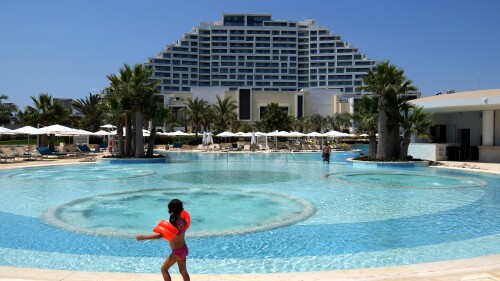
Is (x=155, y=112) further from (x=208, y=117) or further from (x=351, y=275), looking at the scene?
(x=208, y=117)

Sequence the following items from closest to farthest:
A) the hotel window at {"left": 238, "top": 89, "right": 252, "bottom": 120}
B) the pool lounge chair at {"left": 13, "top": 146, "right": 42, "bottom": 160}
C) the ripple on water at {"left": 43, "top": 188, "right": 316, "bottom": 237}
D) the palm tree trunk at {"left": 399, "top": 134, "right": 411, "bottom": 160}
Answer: the ripple on water at {"left": 43, "top": 188, "right": 316, "bottom": 237}
the palm tree trunk at {"left": 399, "top": 134, "right": 411, "bottom": 160}
the pool lounge chair at {"left": 13, "top": 146, "right": 42, "bottom": 160}
the hotel window at {"left": 238, "top": 89, "right": 252, "bottom": 120}

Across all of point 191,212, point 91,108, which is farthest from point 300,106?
point 191,212

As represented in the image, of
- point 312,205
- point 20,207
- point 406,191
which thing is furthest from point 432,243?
point 20,207

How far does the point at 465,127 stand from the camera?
2861 cm

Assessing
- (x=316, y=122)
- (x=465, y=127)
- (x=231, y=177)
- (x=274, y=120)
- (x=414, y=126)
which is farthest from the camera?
(x=316, y=122)

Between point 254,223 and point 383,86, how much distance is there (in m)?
16.8

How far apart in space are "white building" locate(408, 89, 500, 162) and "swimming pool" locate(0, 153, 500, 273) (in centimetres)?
991

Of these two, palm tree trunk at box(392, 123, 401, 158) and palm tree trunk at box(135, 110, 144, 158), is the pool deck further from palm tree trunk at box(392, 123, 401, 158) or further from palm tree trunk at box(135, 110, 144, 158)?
palm tree trunk at box(135, 110, 144, 158)

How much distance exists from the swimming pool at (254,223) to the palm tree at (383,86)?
24.4 feet

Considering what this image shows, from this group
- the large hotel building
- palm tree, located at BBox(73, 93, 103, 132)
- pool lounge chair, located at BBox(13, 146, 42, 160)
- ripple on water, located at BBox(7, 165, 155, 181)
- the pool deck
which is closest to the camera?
the pool deck

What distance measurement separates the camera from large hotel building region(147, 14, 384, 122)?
423 feet

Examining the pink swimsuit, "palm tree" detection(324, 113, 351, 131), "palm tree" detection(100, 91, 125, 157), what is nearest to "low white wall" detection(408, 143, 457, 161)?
"palm tree" detection(100, 91, 125, 157)

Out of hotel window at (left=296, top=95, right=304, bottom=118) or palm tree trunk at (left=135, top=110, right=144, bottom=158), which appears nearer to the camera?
palm tree trunk at (left=135, top=110, right=144, bottom=158)

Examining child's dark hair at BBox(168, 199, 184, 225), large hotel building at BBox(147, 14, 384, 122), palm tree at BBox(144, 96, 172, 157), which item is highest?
large hotel building at BBox(147, 14, 384, 122)
